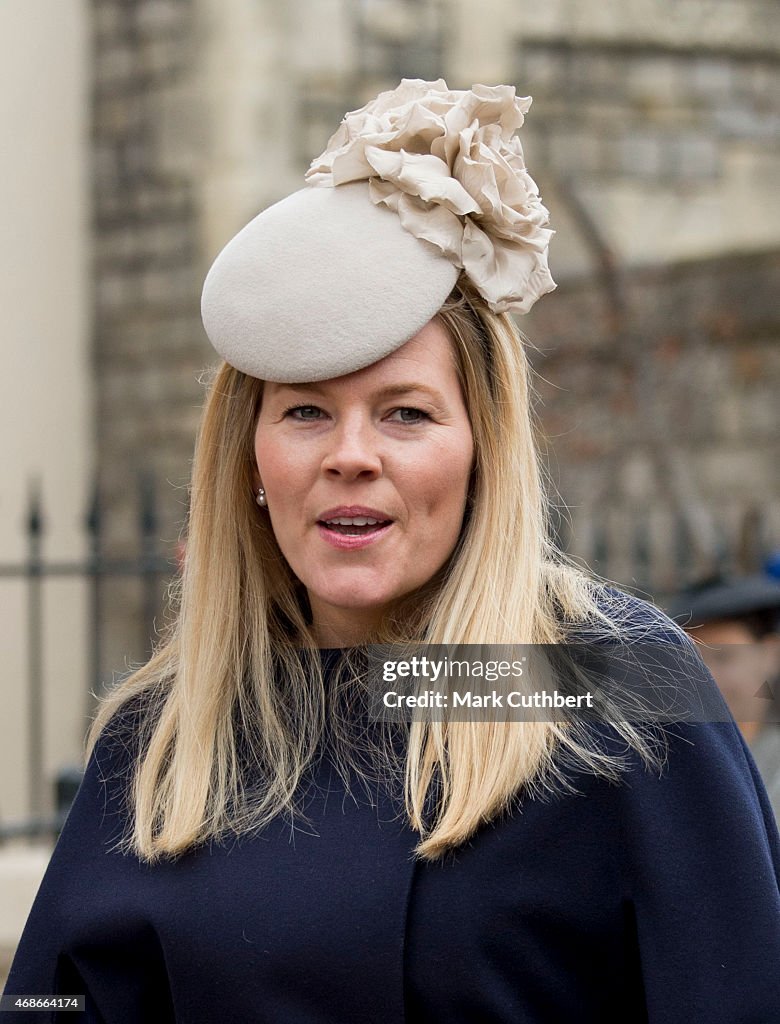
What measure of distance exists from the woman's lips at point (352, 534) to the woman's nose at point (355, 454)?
2.6 inches

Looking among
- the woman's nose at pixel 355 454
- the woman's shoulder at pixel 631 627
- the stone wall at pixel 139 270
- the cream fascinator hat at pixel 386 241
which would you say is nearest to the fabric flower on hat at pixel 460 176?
the cream fascinator hat at pixel 386 241

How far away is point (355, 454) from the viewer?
198 cm

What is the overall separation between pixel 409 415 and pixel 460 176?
1.02ft

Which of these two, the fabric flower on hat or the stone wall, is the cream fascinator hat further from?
the stone wall

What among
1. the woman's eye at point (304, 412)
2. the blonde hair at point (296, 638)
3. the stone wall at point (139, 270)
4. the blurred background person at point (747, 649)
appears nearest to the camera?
the blonde hair at point (296, 638)

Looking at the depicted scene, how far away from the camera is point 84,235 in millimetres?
9945

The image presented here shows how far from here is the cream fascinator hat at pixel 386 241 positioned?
201cm

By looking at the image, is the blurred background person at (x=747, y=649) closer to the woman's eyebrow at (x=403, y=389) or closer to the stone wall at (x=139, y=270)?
the woman's eyebrow at (x=403, y=389)

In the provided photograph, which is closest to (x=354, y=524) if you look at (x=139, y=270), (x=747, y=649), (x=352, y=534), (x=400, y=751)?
(x=352, y=534)

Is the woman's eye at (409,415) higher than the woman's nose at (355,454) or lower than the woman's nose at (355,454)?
higher

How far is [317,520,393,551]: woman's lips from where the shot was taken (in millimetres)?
2023

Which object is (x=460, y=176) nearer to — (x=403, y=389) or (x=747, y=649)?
(x=403, y=389)

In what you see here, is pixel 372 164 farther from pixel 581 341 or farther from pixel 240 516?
pixel 581 341

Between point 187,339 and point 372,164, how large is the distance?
25.5 feet
